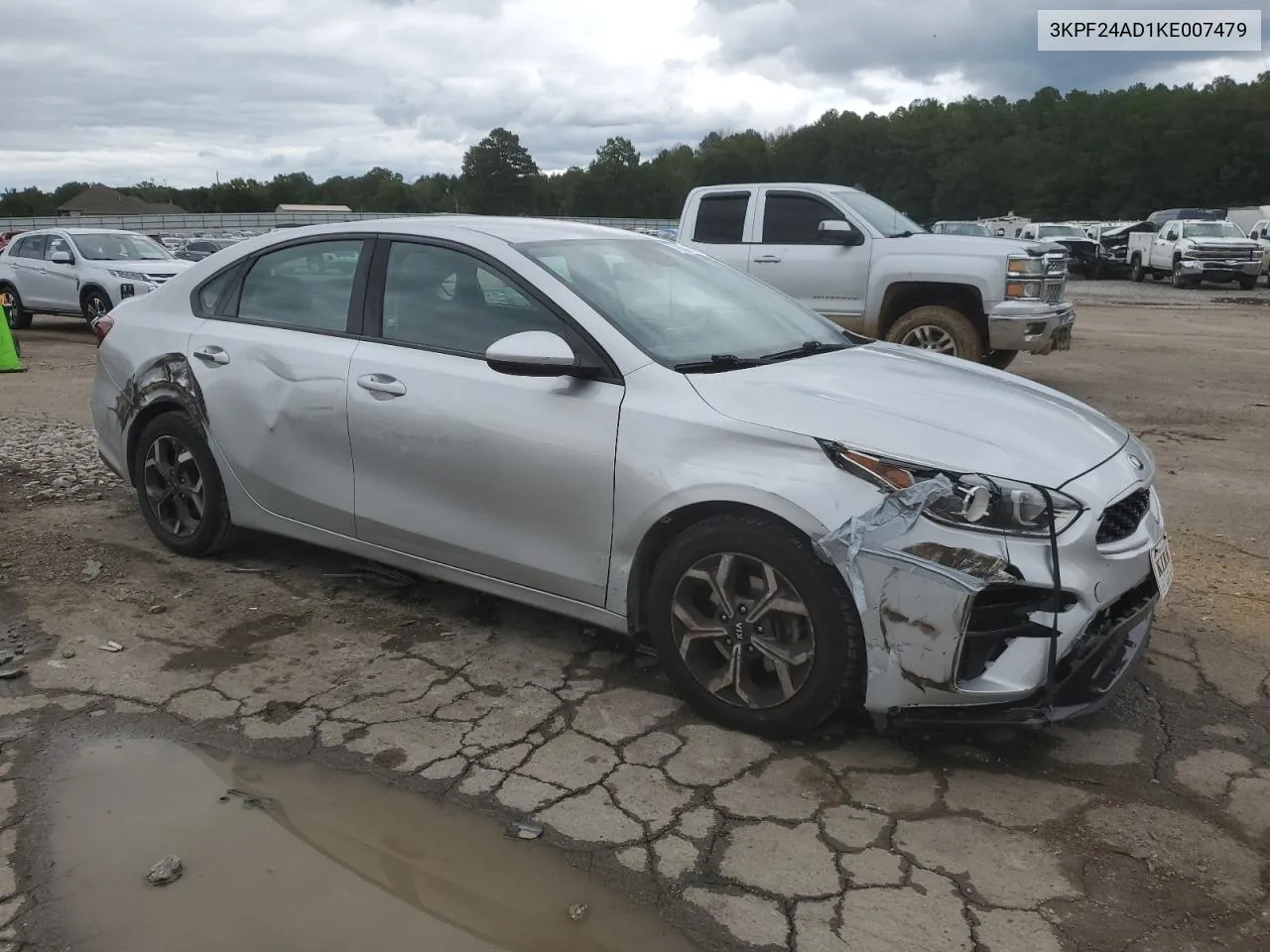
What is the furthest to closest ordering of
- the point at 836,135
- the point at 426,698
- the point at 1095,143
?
the point at 836,135, the point at 1095,143, the point at 426,698

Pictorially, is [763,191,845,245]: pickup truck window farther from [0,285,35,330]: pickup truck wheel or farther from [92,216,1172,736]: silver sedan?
[0,285,35,330]: pickup truck wheel

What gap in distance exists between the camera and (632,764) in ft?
10.3

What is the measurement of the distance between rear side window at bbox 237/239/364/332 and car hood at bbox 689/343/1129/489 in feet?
5.56

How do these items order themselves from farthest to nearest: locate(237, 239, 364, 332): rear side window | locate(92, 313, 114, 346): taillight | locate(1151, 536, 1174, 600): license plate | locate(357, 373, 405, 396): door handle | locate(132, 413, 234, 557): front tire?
locate(92, 313, 114, 346): taillight, locate(132, 413, 234, 557): front tire, locate(237, 239, 364, 332): rear side window, locate(357, 373, 405, 396): door handle, locate(1151, 536, 1174, 600): license plate

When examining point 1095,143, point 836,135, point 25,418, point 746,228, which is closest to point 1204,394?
point 746,228

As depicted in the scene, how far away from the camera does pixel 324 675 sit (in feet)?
12.3

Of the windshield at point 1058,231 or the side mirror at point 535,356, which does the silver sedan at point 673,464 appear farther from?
the windshield at point 1058,231

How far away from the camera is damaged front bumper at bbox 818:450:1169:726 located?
9.37 ft

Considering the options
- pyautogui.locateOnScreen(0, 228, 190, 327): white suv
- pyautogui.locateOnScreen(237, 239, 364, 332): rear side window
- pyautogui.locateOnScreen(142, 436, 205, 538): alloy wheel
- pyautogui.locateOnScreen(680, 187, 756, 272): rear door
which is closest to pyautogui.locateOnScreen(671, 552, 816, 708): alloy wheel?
pyautogui.locateOnScreen(237, 239, 364, 332): rear side window

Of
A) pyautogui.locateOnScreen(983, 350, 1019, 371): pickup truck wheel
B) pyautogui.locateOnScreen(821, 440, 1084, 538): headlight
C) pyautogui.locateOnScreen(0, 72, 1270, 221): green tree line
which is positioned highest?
pyautogui.locateOnScreen(0, 72, 1270, 221): green tree line

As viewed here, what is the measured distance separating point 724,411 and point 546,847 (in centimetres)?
137

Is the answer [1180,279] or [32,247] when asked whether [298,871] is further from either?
[1180,279]

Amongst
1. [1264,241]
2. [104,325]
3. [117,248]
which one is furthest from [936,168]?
[104,325]

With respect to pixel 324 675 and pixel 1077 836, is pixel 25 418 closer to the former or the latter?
pixel 324 675
